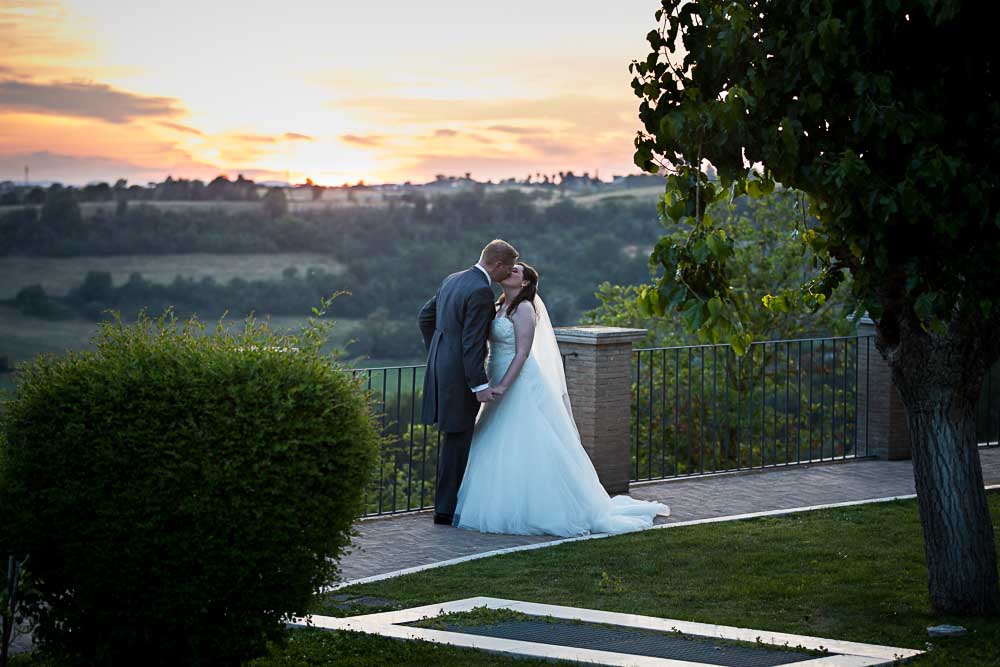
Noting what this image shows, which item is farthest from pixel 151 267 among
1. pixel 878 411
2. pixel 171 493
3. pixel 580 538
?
pixel 171 493

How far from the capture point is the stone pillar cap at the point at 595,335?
420 inches

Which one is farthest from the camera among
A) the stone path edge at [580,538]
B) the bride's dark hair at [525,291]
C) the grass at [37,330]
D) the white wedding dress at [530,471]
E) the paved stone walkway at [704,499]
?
the grass at [37,330]

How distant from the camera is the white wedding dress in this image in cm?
938

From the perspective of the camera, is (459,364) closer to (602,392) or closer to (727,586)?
(602,392)

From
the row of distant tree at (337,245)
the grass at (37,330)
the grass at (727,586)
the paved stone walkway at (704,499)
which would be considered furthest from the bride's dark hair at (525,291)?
the grass at (37,330)

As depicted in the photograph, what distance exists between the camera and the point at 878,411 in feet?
41.3

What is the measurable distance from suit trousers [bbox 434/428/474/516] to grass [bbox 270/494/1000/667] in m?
1.30

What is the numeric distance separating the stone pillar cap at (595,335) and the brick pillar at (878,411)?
10.0 feet

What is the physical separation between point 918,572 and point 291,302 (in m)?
38.2

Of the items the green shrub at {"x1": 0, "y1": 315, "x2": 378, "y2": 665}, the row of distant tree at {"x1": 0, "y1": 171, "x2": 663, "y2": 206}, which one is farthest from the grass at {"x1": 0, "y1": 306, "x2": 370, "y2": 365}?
the green shrub at {"x1": 0, "y1": 315, "x2": 378, "y2": 665}

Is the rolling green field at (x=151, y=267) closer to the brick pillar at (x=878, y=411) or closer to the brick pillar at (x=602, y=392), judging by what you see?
the brick pillar at (x=878, y=411)

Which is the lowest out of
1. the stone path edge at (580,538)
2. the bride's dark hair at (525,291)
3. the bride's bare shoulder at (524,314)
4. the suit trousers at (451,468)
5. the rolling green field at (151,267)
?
the stone path edge at (580,538)

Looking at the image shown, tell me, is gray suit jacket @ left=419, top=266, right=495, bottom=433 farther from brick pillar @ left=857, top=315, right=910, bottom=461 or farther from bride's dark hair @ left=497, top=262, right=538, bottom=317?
brick pillar @ left=857, top=315, right=910, bottom=461

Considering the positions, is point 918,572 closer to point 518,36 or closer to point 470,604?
point 470,604
